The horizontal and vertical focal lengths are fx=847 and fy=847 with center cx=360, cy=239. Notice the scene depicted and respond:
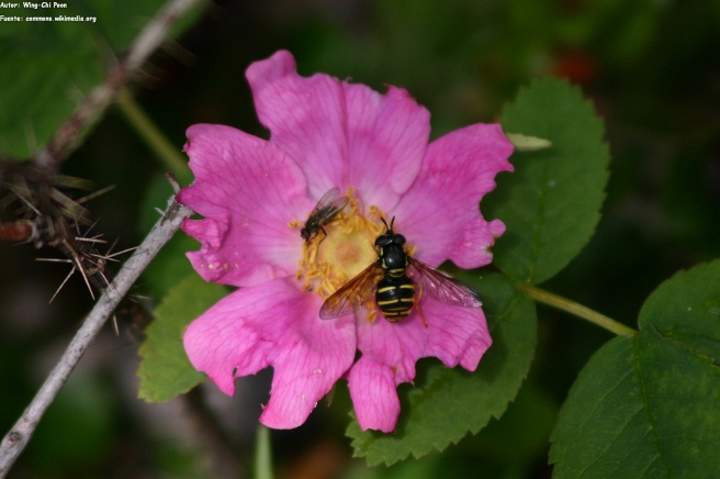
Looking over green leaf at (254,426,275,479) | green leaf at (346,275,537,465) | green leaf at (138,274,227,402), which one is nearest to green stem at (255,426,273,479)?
green leaf at (254,426,275,479)

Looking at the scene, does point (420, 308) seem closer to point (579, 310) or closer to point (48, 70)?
point (579, 310)

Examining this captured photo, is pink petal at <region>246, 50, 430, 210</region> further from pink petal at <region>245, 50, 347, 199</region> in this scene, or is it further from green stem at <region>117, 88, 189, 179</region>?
green stem at <region>117, 88, 189, 179</region>

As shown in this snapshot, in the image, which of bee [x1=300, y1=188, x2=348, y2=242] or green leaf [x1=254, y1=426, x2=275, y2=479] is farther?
green leaf [x1=254, y1=426, x2=275, y2=479]

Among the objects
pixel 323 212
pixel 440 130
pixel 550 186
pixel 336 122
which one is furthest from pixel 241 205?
pixel 440 130

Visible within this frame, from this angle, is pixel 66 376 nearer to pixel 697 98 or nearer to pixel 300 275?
pixel 300 275

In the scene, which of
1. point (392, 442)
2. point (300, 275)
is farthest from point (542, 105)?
point (392, 442)

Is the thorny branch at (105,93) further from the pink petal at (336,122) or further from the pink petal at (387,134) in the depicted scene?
the pink petal at (387,134)

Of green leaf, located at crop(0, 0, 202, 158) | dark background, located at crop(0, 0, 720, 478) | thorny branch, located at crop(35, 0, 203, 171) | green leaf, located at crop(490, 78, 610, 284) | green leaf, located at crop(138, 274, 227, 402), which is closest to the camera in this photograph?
thorny branch, located at crop(35, 0, 203, 171)
